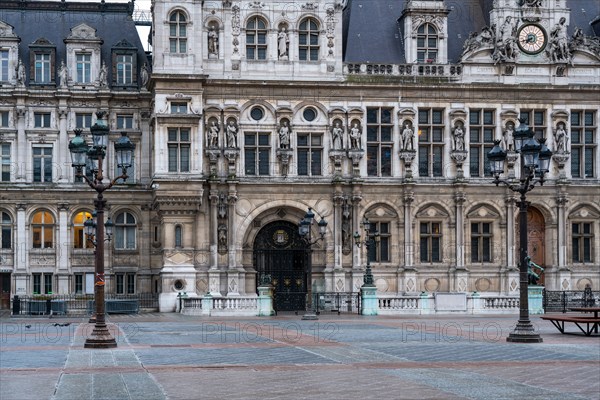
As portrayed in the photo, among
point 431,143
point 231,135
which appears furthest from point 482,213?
point 231,135

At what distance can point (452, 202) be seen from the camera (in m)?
54.7

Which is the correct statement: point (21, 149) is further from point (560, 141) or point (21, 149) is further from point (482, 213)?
point (560, 141)

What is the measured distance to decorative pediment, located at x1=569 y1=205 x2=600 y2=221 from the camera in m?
55.7

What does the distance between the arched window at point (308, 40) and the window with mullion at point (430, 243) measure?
10.2 meters

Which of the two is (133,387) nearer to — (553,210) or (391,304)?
(391,304)

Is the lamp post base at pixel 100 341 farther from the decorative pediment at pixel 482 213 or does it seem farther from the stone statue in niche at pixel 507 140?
the stone statue in niche at pixel 507 140

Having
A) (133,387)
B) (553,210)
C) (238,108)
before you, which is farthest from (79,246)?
(133,387)

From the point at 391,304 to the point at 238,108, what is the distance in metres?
13.1

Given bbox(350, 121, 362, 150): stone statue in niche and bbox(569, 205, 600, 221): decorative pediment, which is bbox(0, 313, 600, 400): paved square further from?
bbox(569, 205, 600, 221): decorative pediment

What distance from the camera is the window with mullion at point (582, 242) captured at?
55969 mm

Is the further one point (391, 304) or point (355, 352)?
point (391, 304)

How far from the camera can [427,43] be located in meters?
55.5

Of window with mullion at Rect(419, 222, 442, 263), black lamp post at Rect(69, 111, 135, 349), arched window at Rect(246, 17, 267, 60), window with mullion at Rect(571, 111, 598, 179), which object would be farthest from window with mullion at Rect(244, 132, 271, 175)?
black lamp post at Rect(69, 111, 135, 349)

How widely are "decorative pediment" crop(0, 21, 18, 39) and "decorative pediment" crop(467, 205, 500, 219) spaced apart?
25.2 meters
